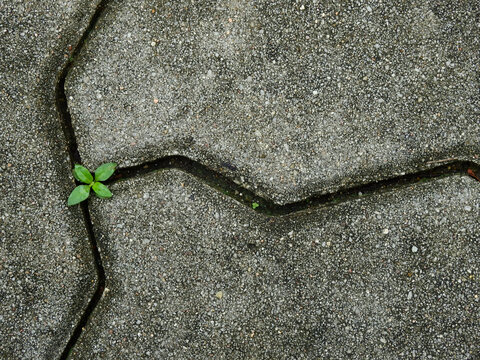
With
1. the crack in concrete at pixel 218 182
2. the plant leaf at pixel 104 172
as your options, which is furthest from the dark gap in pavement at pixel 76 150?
the plant leaf at pixel 104 172

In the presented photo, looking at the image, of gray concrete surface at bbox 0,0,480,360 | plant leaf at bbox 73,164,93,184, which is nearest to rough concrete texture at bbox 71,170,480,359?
gray concrete surface at bbox 0,0,480,360

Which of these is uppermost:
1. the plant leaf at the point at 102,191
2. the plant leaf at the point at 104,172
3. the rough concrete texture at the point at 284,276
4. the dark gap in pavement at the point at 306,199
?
the plant leaf at the point at 104,172

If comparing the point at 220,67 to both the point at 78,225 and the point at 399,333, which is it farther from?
the point at 399,333

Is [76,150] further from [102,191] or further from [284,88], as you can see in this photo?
[284,88]

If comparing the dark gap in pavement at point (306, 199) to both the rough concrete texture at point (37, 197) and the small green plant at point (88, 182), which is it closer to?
the small green plant at point (88, 182)

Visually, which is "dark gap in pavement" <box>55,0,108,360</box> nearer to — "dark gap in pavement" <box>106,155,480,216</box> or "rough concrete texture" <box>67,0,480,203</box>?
"rough concrete texture" <box>67,0,480,203</box>

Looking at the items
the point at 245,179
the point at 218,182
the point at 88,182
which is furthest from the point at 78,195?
the point at 245,179
